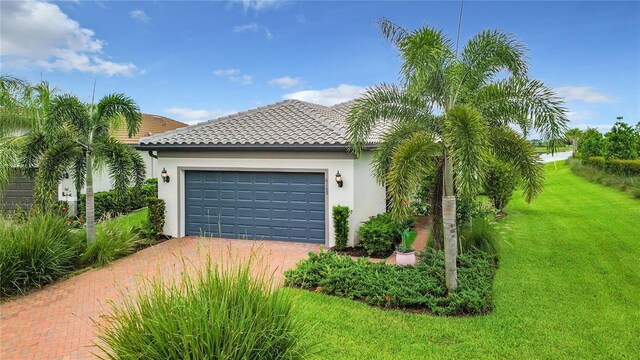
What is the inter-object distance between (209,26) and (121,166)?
688cm

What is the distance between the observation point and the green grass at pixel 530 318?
534 centimetres

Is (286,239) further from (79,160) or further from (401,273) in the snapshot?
(79,160)

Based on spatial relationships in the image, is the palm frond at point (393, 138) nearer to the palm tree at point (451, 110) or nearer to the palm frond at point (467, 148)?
the palm tree at point (451, 110)

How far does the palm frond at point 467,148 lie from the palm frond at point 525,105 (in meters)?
1.32

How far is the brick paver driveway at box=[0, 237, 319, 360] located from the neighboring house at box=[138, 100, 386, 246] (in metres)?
1.75

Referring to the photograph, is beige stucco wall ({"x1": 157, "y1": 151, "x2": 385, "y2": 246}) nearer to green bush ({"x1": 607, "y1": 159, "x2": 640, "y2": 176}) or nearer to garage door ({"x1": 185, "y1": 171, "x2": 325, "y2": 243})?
garage door ({"x1": 185, "y1": 171, "x2": 325, "y2": 243})

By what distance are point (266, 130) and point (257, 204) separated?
96.2 inches

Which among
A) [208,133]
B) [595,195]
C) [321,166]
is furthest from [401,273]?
[595,195]

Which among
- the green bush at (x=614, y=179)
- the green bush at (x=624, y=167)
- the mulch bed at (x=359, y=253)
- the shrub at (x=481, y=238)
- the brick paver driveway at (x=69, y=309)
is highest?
the green bush at (x=624, y=167)

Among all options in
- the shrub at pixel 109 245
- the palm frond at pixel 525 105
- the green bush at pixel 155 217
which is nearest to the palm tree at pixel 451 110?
the palm frond at pixel 525 105

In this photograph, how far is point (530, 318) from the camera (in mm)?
6340

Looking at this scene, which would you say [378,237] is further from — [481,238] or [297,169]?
[297,169]

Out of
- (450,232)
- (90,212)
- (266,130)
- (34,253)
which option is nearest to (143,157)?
(266,130)

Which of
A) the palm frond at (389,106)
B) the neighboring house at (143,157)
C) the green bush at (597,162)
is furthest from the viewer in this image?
the green bush at (597,162)
